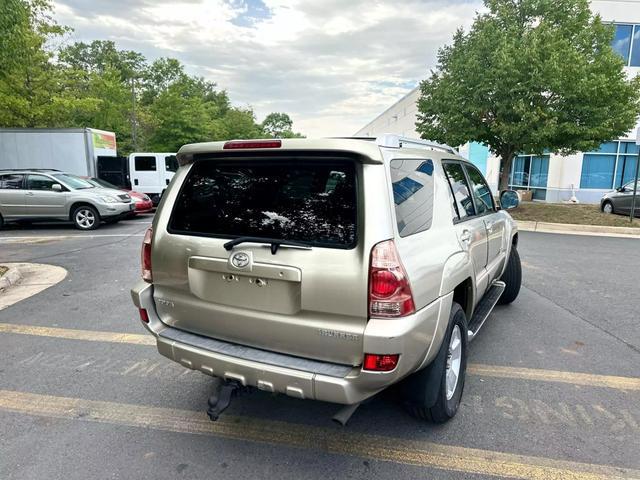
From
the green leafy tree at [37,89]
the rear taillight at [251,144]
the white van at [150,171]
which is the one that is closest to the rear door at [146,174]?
the white van at [150,171]

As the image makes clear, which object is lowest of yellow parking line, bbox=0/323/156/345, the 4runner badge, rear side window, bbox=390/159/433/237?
yellow parking line, bbox=0/323/156/345

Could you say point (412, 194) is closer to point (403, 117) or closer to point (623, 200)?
point (623, 200)

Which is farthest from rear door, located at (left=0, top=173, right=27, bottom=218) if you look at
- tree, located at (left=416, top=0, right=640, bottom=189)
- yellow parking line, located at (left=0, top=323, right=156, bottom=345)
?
tree, located at (left=416, top=0, right=640, bottom=189)

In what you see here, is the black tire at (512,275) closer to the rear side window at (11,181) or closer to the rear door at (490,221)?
the rear door at (490,221)

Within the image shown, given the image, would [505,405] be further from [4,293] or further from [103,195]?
[103,195]

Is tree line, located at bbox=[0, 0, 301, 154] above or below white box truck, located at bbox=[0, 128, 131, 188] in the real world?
above

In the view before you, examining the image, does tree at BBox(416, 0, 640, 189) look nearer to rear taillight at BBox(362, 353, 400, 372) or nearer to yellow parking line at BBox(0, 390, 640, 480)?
yellow parking line at BBox(0, 390, 640, 480)

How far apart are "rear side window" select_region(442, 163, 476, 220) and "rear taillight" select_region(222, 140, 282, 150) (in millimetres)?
1446

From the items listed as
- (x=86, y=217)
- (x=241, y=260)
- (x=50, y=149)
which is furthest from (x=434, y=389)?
(x=50, y=149)

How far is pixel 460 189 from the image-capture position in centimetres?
364

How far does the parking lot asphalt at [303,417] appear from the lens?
257 cm

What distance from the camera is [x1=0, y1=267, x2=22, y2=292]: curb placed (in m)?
6.27

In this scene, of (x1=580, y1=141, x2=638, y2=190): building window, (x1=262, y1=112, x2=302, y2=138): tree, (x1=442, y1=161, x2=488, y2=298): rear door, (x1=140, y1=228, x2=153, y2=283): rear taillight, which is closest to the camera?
(x1=140, y1=228, x2=153, y2=283): rear taillight

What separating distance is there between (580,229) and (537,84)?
4.53 m
